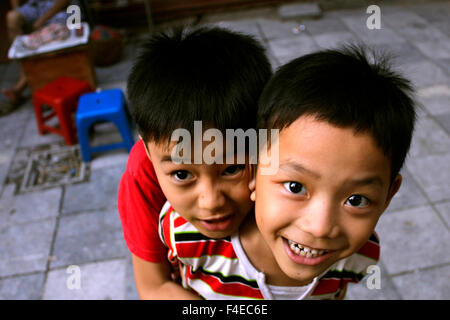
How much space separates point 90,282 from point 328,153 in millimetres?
2018

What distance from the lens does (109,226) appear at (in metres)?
2.64

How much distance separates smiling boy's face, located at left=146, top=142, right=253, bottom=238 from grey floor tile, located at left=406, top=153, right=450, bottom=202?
2236 mm

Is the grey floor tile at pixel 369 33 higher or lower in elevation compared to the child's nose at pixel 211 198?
lower

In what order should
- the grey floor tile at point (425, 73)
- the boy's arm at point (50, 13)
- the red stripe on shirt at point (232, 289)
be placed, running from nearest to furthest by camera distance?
1. the red stripe on shirt at point (232, 289)
2. the grey floor tile at point (425, 73)
3. the boy's arm at point (50, 13)

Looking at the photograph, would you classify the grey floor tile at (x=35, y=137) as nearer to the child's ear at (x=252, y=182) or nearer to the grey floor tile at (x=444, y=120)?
the child's ear at (x=252, y=182)

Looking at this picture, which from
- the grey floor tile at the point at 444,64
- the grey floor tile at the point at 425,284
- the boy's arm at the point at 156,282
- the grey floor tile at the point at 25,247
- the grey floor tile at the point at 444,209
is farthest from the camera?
the grey floor tile at the point at 444,64

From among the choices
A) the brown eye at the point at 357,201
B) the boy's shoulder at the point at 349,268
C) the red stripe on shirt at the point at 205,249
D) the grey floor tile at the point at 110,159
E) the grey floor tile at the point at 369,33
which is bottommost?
the grey floor tile at the point at 110,159

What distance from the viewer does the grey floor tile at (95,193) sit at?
2795 mm

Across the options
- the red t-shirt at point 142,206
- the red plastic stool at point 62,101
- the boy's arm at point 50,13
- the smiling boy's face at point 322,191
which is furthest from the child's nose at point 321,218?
the boy's arm at point 50,13

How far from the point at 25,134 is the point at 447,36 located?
191 inches

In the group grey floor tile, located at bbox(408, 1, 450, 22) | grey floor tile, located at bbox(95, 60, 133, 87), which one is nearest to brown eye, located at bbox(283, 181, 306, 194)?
grey floor tile, located at bbox(95, 60, 133, 87)

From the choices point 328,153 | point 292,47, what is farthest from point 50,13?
point 328,153

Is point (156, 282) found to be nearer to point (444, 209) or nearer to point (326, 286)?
point (326, 286)

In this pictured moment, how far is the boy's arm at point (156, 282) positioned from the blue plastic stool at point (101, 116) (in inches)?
80.2
